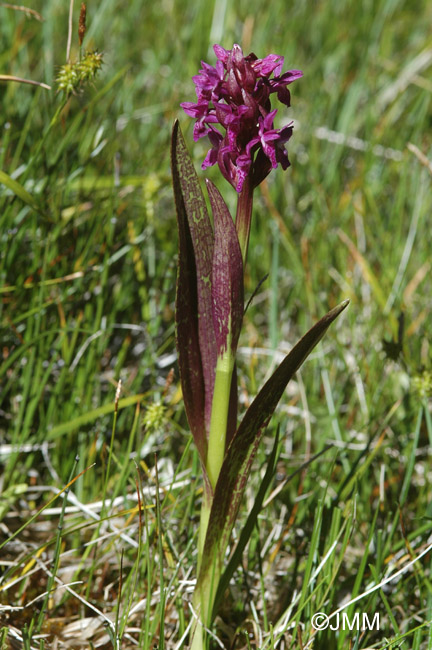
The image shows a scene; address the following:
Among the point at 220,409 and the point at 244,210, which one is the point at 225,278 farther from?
the point at 220,409

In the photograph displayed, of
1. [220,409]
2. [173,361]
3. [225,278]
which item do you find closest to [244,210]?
[225,278]

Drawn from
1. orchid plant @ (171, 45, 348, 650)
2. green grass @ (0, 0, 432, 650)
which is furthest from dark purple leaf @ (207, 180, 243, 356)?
green grass @ (0, 0, 432, 650)

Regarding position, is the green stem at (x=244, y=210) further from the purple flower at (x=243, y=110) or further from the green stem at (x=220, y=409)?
the green stem at (x=220, y=409)

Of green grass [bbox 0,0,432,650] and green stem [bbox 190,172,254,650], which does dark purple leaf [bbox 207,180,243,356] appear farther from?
green grass [bbox 0,0,432,650]

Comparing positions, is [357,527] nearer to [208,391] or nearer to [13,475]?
[208,391]

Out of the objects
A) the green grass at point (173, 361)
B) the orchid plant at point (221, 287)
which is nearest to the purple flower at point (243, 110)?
the orchid plant at point (221, 287)

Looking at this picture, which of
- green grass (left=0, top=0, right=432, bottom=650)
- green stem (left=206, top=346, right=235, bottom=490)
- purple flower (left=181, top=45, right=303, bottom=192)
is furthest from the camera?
green grass (left=0, top=0, right=432, bottom=650)

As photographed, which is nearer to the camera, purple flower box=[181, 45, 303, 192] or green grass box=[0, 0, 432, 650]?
purple flower box=[181, 45, 303, 192]
